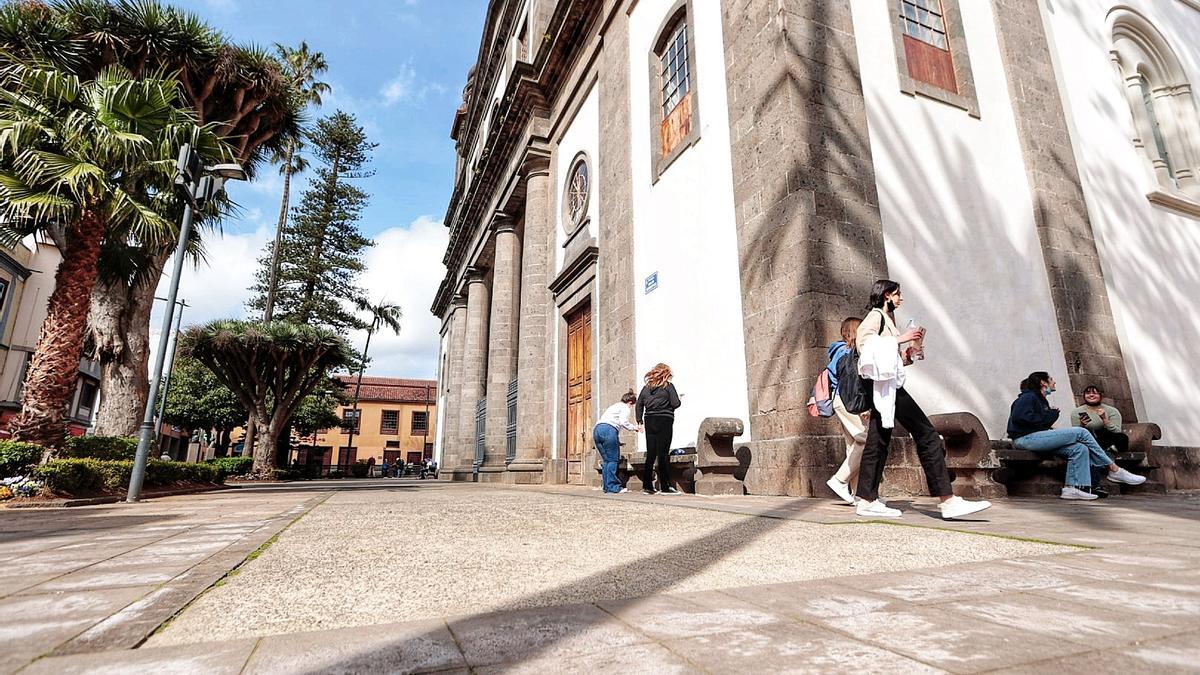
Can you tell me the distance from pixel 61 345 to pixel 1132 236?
15.8m

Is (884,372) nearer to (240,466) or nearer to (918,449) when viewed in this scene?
(918,449)

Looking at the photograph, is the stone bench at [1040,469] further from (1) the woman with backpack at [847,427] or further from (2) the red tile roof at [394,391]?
(2) the red tile roof at [394,391]

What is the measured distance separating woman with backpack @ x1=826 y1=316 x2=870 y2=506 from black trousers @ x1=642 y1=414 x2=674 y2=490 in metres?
2.10

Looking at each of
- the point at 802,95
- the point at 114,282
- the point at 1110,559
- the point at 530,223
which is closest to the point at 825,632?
the point at 1110,559

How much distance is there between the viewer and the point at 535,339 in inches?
563

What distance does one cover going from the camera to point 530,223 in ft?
49.4

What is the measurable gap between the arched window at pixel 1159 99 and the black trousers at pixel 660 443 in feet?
34.3

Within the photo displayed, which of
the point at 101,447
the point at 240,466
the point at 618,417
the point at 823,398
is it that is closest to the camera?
the point at 823,398

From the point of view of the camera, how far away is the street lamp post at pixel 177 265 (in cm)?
780

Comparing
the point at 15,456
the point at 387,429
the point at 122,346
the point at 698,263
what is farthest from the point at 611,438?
the point at 387,429

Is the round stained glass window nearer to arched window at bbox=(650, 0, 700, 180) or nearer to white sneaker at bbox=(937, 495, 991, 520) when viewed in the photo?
arched window at bbox=(650, 0, 700, 180)

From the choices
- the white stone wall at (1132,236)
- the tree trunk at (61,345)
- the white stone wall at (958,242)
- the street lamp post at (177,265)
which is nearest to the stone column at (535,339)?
the street lamp post at (177,265)

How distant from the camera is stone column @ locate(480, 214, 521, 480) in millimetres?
16125

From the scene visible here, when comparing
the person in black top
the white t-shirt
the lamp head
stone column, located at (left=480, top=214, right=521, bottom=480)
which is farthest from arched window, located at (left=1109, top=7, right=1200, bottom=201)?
the lamp head
